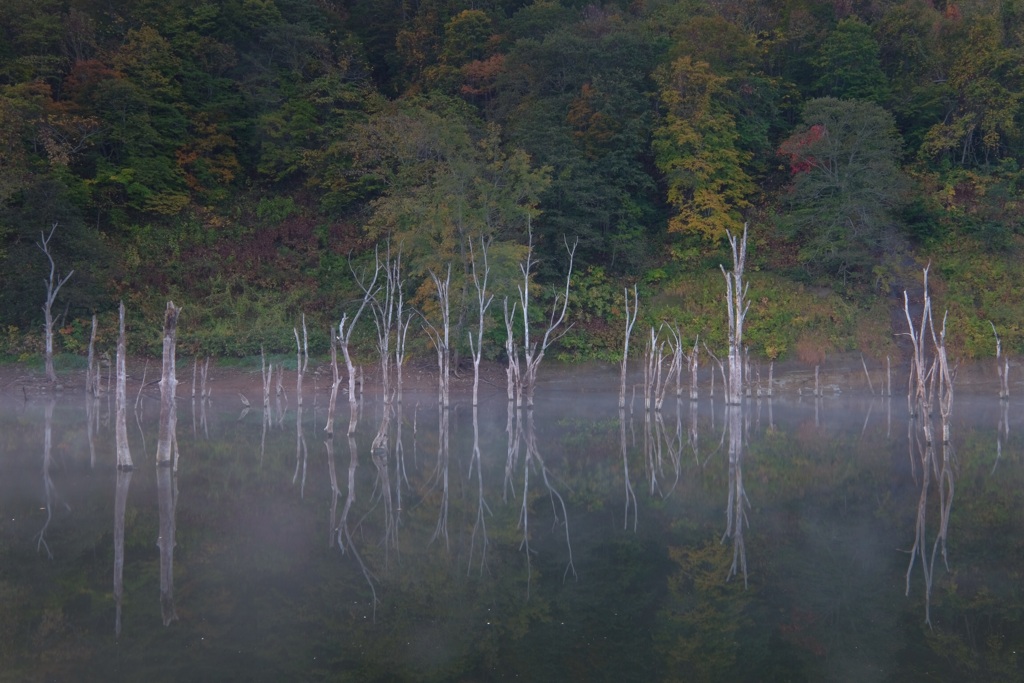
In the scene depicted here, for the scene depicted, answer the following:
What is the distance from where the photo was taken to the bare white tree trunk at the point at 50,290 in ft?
111

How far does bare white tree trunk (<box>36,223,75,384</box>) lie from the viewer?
33.8 meters

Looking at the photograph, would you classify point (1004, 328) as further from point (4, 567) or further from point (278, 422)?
point (4, 567)

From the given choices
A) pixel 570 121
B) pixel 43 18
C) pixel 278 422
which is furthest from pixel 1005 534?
pixel 43 18

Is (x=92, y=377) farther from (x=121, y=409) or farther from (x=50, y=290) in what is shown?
(x=121, y=409)

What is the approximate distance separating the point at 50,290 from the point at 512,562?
95.0ft

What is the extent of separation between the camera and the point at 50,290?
35.0 metres

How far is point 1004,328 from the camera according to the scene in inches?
1474

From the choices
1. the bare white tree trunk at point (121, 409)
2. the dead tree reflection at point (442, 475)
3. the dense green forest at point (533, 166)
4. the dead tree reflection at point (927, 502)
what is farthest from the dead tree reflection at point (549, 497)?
the dense green forest at point (533, 166)

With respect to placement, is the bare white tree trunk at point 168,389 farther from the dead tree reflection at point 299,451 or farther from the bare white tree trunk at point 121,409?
the dead tree reflection at point 299,451

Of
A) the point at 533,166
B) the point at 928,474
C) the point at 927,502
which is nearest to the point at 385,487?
the point at 927,502

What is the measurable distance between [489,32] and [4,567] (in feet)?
144

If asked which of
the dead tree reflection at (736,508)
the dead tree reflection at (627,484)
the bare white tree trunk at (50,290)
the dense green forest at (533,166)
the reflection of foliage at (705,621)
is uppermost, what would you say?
the dense green forest at (533,166)

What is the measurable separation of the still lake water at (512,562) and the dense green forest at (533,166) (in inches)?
643

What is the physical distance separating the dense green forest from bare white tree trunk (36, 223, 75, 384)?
518 mm
